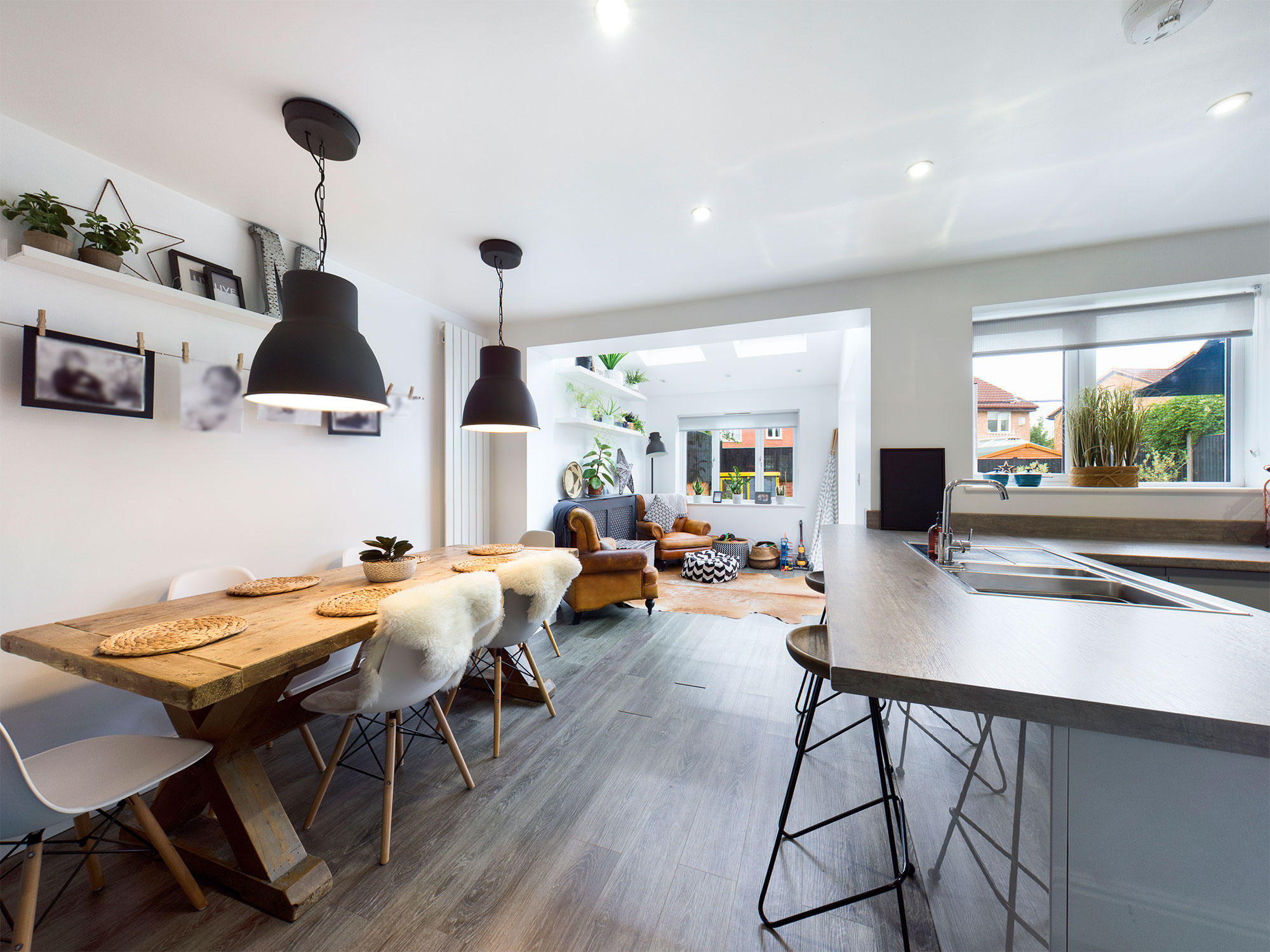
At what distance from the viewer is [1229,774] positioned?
63 centimetres

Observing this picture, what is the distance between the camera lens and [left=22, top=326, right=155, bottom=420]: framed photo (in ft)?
5.46

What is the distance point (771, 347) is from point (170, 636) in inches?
214

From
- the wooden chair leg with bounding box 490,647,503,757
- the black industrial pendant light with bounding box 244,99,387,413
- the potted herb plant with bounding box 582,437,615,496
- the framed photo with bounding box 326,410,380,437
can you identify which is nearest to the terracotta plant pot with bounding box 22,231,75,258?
the black industrial pendant light with bounding box 244,99,387,413

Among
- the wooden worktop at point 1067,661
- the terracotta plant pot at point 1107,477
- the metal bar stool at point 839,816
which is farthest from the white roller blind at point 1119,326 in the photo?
the metal bar stool at point 839,816

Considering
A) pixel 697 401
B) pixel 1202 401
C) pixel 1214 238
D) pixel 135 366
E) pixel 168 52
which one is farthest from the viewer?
pixel 697 401

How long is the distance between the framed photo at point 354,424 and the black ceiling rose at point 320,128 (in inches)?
52.4

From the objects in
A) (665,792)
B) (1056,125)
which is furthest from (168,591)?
(1056,125)

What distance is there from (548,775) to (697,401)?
19.0 feet

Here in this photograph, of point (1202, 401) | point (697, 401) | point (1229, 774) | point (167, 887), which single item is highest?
point (697, 401)

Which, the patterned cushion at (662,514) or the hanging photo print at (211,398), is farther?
the patterned cushion at (662,514)

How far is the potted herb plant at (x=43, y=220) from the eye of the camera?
163 centimetres

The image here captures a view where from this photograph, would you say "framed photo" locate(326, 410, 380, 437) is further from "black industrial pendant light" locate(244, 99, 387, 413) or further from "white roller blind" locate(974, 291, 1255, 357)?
"white roller blind" locate(974, 291, 1255, 357)

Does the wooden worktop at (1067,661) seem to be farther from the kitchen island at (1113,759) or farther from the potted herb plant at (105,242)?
the potted herb plant at (105,242)

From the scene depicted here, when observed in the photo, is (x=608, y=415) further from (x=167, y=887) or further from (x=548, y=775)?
(x=167, y=887)
